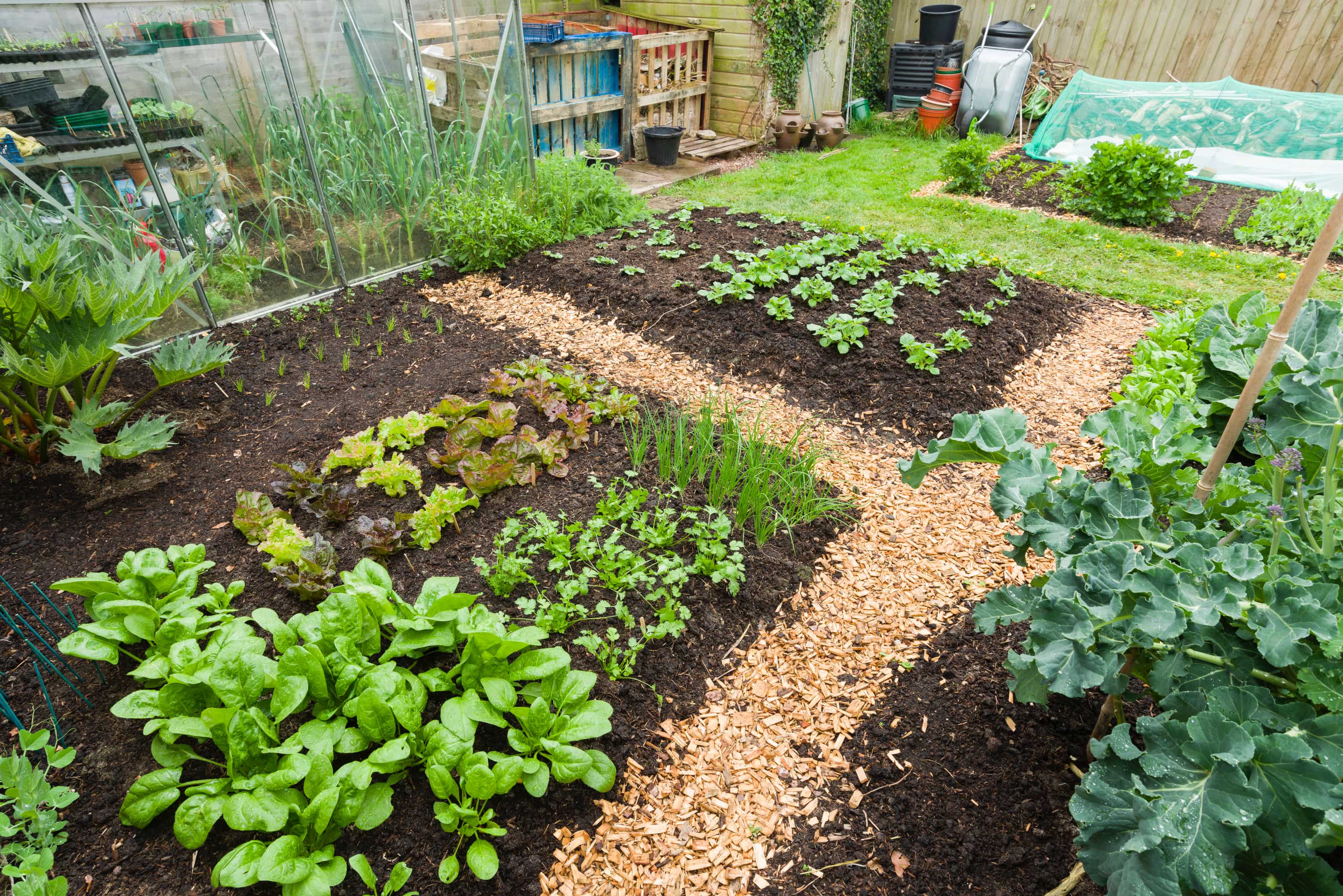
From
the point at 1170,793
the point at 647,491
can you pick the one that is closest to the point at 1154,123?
the point at 647,491

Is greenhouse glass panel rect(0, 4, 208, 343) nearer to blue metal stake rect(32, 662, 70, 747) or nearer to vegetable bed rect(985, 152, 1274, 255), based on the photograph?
blue metal stake rect(32, 662, 70, 747)

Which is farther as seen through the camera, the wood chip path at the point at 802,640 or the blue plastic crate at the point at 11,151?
the blue plastic crate at the point at 11,151

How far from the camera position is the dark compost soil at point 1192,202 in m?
6.05

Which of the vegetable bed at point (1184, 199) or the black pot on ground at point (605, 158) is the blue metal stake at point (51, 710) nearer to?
the black pot on ground at point (605, 158)

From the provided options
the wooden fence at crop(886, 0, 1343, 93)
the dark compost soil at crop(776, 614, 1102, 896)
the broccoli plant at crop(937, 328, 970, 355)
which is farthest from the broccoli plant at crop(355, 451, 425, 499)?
the wooden fence at crop(886, 0, 1343, 93)

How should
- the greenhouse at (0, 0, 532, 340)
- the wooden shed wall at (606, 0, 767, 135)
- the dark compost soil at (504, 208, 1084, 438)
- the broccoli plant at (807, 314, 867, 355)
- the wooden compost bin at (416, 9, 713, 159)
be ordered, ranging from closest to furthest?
the greenhouse at (0, 0, 532, 340) < the dark compost soil at (504, 208, 1084, 438) < the broccoli plant at (807, 314, 867, 355) < the wooden compost bin at (416, 9, 713, 159) < the wooden shed wall at (606, 0, 767, 135)

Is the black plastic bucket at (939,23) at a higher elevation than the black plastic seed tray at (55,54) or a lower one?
lower

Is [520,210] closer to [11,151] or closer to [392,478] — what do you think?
[11,151]

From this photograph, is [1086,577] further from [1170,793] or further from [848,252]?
[848,252]

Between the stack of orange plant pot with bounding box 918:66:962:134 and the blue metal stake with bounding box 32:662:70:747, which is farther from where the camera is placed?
the stack of orange plant pot with bounding box 918:66:962:134

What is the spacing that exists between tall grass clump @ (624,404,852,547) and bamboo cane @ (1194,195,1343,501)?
1.52 metres

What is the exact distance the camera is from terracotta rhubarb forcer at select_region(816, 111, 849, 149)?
29.8ft

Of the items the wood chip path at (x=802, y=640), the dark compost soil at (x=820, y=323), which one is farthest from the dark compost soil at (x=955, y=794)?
the dark compost soil at (x=820, y=323)

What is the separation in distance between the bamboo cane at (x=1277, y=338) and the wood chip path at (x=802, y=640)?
48.5 inches
